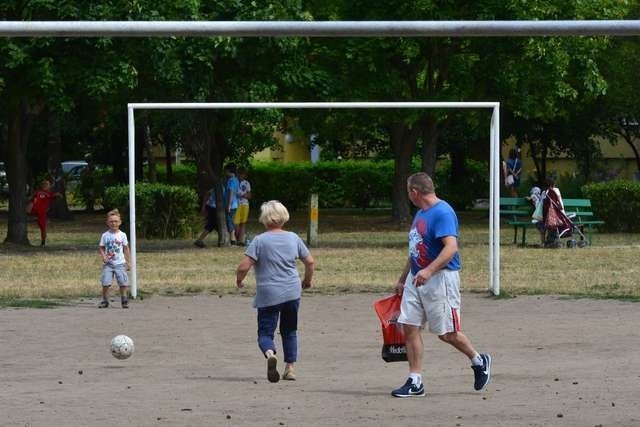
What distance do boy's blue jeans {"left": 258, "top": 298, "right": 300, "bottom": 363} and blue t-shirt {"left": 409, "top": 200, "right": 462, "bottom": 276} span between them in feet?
4.17

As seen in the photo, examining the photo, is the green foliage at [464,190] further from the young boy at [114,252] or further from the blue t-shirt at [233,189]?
the young boy at [114,252]

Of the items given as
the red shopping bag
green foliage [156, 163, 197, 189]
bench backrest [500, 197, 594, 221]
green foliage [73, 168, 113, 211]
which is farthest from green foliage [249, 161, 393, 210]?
the red shopping bag

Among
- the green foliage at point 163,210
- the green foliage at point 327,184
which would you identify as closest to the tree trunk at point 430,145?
the green foliage at point 163,210

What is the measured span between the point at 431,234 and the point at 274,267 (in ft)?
4.70

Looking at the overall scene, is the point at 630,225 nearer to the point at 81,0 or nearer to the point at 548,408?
A: the point at 81,0

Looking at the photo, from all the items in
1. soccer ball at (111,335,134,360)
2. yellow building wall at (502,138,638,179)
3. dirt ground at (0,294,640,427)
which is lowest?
dirt ground at (0,294,640,427)

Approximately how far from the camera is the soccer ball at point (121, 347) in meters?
12.2

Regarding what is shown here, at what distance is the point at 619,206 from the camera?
3325cm

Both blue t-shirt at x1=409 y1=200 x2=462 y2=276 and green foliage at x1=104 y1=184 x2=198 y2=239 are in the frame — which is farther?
green foliage at x1=104 y1=184 x2=198 y2=239

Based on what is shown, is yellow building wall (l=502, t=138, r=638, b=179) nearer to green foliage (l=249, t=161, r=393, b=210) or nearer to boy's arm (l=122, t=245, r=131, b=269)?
green foliage (l=249, t=161, r=393, b=210)

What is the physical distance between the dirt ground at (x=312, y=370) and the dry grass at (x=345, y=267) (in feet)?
6.03

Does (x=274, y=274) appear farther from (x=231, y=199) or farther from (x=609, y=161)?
(x=609, y=161)

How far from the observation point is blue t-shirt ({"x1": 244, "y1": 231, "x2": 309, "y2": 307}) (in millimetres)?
11242

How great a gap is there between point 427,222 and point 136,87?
17214mm
